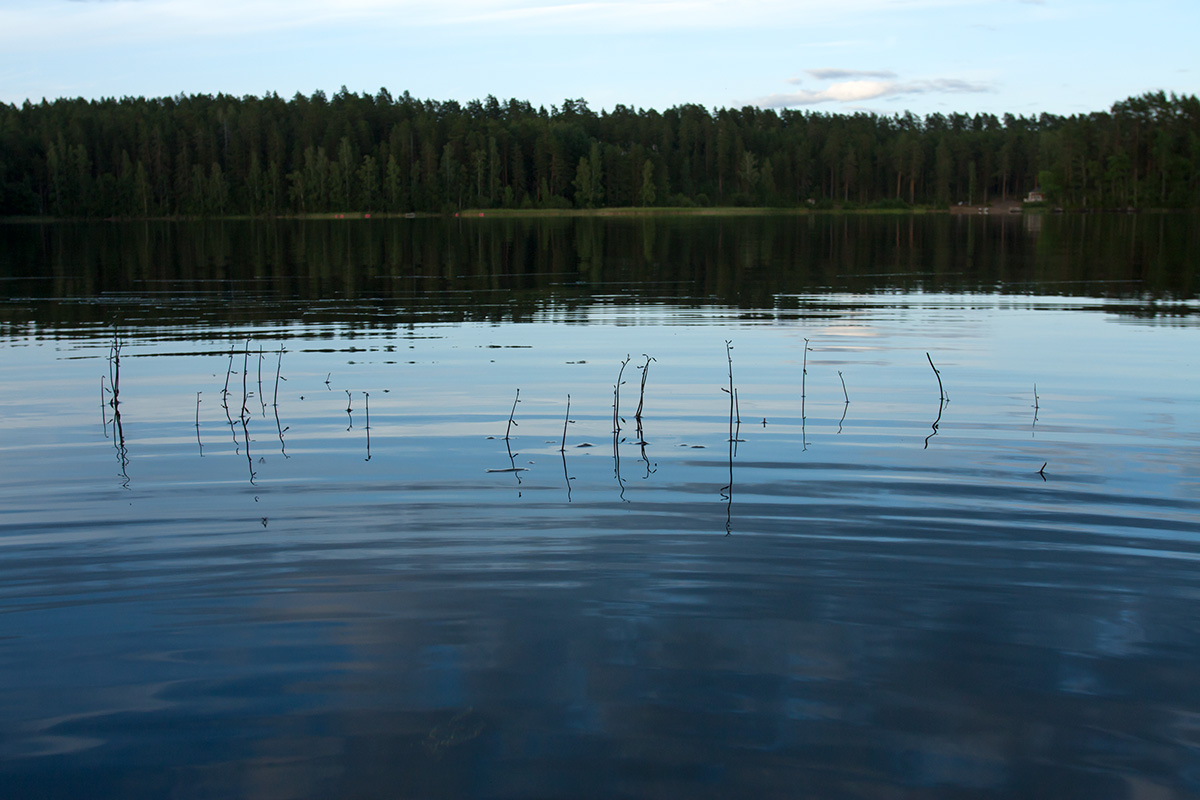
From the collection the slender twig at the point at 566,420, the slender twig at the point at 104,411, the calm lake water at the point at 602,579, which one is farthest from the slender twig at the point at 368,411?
the slender twig at the point at 104,411

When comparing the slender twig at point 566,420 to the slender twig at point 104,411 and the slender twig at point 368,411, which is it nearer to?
the slender twig at point 368,411

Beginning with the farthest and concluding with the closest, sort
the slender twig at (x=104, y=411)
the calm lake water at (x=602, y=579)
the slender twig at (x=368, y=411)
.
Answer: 1. the slender twig at (x=104, y=411)
2. the slender twig at (x=368, y=411)
3. the calm lake water at (x=602, y=579)

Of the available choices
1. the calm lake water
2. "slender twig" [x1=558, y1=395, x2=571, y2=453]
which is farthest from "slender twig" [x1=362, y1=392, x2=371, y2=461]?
"slender twig" [x1=558, y1=395, x2=571, y2=453]

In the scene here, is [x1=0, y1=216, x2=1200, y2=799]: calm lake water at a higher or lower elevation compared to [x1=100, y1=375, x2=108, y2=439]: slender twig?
lower

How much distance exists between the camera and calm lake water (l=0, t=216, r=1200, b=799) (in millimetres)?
5539

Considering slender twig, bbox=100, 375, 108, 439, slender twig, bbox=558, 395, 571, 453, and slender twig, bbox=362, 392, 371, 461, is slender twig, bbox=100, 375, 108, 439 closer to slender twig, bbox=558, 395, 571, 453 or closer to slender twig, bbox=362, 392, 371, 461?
slender twig, bbox=362, 392, 371, 461

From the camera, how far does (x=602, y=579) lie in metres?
8.17

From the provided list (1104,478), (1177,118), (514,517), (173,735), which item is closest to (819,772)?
(173,735)

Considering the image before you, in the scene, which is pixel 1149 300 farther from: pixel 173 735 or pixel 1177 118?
pixel 1177 118

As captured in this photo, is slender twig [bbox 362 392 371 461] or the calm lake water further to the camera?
slender twig [bbox 362 392 371 461]

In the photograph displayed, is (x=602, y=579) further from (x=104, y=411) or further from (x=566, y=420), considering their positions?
(x=104, y=411)

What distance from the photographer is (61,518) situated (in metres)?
10.2

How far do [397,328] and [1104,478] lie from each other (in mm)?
19894

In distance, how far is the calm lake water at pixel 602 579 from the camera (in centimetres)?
554
